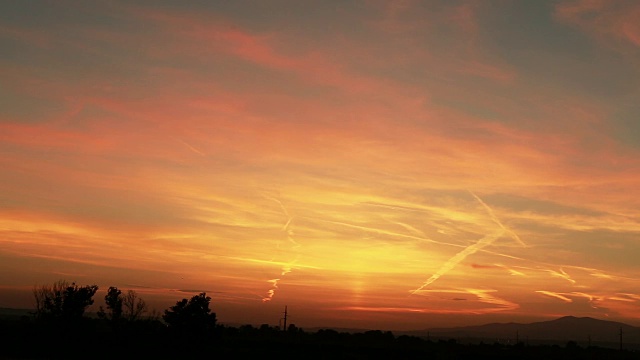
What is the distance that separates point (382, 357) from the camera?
73188 mm

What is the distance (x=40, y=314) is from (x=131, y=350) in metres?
11.8

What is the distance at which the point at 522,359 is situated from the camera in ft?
259

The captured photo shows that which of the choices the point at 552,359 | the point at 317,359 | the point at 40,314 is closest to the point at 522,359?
the point at 552,359

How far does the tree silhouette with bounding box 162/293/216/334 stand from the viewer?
208ft

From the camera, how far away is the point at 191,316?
208ft

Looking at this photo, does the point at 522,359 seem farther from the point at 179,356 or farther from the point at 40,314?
the point at 40,314

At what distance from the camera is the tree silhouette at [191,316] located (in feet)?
208

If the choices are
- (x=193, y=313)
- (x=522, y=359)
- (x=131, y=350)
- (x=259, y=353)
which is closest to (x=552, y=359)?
(x=522, y=359)

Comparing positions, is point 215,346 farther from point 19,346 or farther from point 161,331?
point 19,346

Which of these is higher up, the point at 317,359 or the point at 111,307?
the point at 111,307

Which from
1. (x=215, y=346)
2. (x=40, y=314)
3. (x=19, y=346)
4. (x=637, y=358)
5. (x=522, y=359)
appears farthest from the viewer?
(x=637, y=358)

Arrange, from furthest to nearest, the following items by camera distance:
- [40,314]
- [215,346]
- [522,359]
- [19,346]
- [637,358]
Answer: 1. [637,358]
2. [522,359]
3. [215,346]
4. [40,314]
5. [19,346]

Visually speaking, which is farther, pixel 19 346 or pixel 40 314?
pixel 40 314

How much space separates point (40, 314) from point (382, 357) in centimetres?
3983
